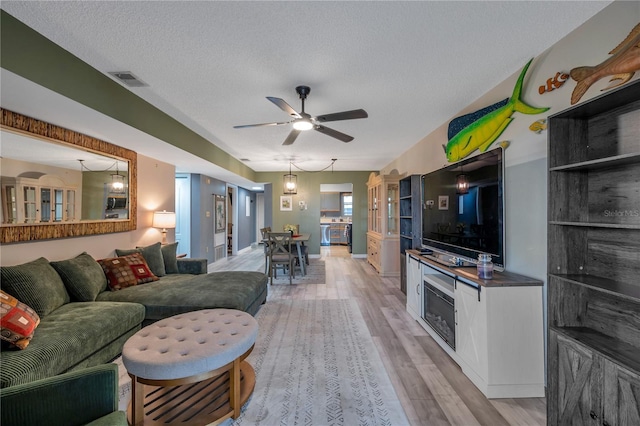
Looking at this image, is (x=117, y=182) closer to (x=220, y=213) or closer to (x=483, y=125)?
(x=220, y=213)

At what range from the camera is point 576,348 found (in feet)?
4.75

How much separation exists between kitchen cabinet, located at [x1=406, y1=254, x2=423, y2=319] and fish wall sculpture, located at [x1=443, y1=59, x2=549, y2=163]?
137 centimetres

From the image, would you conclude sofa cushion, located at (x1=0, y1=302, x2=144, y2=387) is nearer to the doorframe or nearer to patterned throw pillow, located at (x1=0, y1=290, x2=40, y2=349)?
patterned throw pillow, located at (x1=0, y1=290, x2=40, y2=349)

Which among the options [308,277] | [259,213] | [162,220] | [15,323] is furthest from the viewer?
[259,213]

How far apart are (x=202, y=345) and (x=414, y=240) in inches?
133

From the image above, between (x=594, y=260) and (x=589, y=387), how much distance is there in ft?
2.25

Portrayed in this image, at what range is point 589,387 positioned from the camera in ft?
4.53

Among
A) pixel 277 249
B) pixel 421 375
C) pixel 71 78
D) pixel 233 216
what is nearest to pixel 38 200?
pixel 71 78

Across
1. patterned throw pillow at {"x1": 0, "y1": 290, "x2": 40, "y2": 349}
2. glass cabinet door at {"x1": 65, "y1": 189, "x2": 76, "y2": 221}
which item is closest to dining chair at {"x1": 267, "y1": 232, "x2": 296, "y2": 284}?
glass cabinet door at {"x1": 65, "y1": 189, "x2": 76, "y2": 221}

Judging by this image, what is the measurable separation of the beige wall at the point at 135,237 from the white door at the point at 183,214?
116 centimetres

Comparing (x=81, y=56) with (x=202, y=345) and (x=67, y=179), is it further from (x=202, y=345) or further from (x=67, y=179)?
(x=202, y=345)

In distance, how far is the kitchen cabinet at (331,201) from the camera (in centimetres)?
1106

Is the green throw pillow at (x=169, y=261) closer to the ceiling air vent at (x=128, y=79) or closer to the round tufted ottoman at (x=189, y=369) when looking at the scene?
the round tufted ottoman at (x=189, y=369)

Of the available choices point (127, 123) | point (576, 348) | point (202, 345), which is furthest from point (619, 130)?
point (127, 123)
